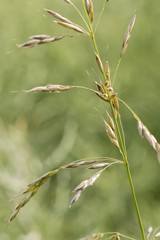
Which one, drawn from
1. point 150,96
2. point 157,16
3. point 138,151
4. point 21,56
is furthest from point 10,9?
point 138,151

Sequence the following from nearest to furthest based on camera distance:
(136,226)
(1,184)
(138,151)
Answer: (1,184) < (136,226) < (138,151)

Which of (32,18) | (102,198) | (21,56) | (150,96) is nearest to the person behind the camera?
(102,198)

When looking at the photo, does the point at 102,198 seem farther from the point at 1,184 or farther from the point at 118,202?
the point at 1,184

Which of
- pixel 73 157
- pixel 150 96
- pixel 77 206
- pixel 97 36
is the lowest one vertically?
pixel 77 206

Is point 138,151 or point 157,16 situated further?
point 157,16

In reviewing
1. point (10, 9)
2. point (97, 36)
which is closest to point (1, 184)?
point (97, 36)

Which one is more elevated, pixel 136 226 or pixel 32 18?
pixel 32 18
